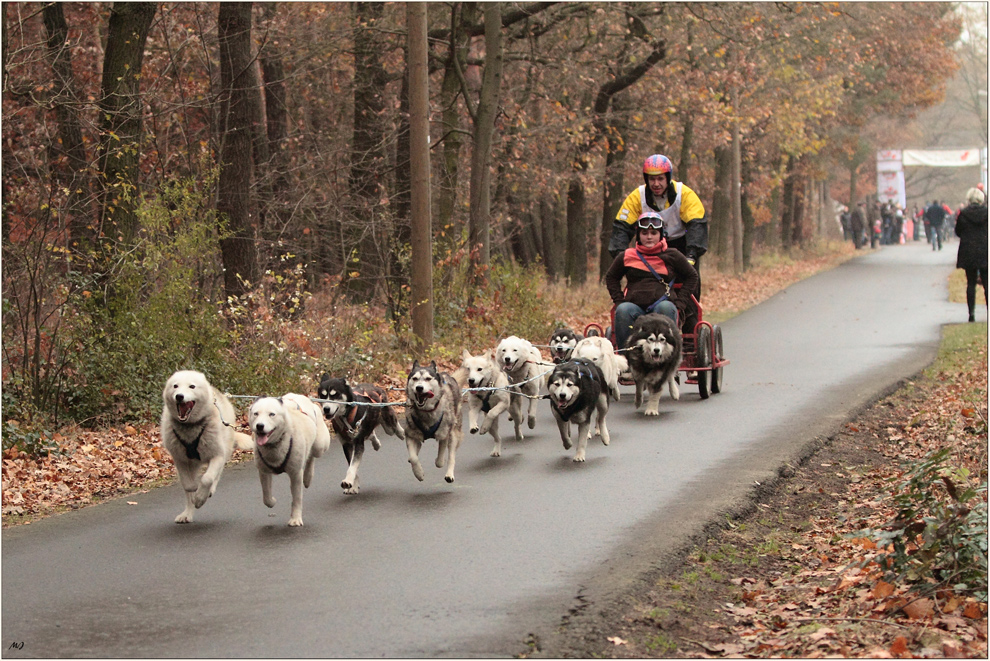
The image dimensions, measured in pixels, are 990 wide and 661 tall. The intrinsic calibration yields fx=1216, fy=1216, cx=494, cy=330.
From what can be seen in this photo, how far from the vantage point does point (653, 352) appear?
1301 cm

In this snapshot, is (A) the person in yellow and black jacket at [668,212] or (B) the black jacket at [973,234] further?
(B) the black jacket at [973,234]

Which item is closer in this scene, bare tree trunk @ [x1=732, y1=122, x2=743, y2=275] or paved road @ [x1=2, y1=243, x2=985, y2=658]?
paved road @ [x1=2, y1=243, x2=985, y2=658]

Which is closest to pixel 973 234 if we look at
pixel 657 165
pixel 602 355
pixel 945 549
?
pixel 657 165

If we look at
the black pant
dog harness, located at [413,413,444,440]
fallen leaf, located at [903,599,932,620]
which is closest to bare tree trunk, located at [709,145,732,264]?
the black pant

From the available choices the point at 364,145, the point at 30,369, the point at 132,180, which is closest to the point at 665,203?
the point at 132,180

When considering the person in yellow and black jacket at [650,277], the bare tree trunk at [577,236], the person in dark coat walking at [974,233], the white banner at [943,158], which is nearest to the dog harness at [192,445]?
the person in yellow and black jacket at [650,277]

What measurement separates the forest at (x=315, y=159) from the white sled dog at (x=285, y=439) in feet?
12.7

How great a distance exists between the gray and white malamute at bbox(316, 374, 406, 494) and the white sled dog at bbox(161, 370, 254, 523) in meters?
0.87

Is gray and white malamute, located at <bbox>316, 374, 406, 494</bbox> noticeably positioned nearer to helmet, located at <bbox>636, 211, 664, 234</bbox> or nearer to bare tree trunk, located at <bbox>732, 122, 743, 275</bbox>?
helmet, located at <bbox>636, 211, 664, 234</bbox>

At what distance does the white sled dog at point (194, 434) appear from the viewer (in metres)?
8.52

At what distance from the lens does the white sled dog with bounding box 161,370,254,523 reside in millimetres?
8523

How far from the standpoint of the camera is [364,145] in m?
25.7

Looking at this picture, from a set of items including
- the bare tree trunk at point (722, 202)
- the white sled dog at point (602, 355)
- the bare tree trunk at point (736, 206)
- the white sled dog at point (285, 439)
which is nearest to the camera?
the white sled dog at point (285, 439)

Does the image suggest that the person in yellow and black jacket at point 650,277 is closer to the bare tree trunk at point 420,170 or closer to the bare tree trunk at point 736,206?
the bare tree trunk at point 420,170
